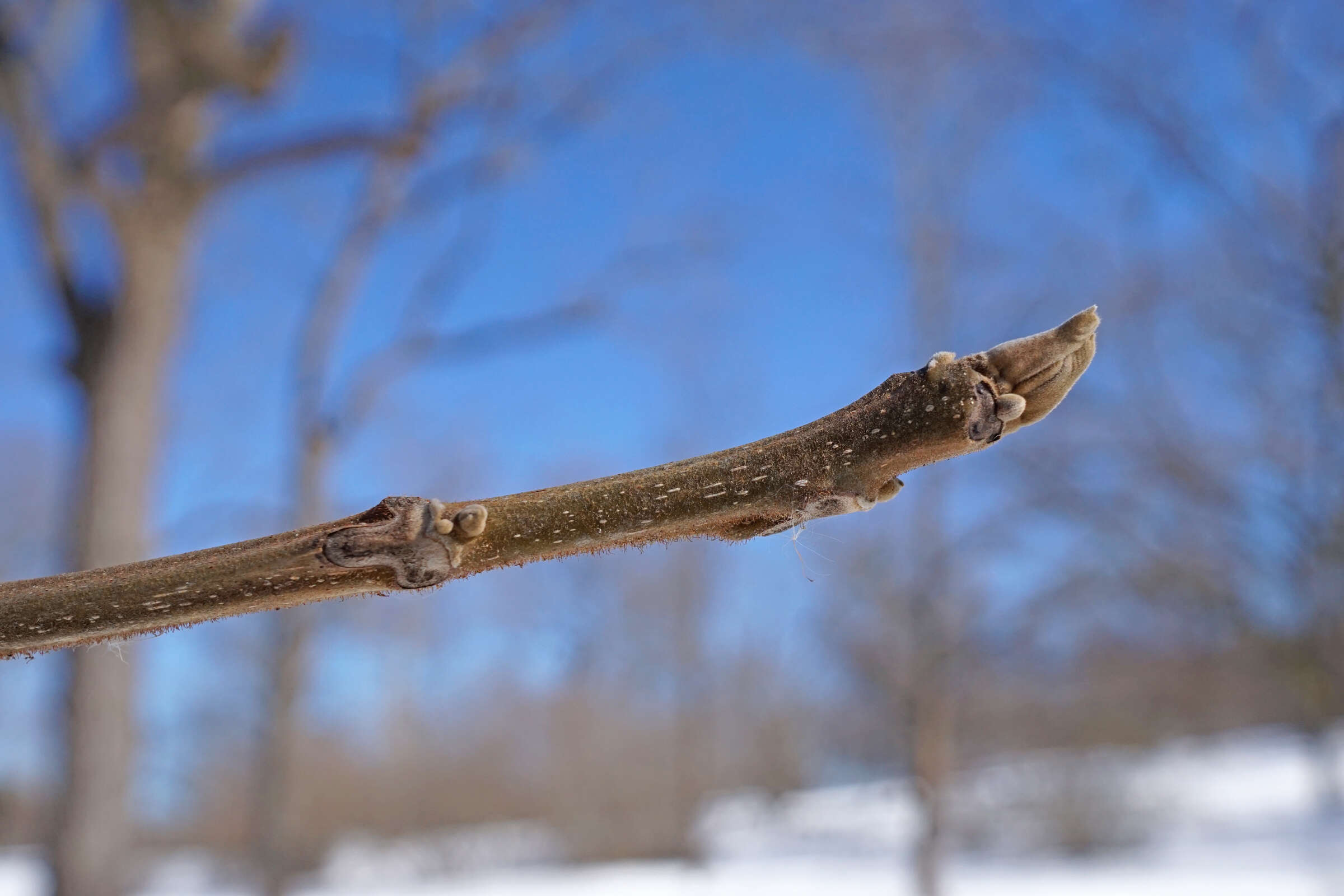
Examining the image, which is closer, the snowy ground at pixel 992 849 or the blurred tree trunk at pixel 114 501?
the blurred tree trunk at pixel 114 501

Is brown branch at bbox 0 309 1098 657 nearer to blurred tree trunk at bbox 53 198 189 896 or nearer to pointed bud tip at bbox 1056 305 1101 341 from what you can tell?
pointed bud tip at bbox 1056 305 1101 341

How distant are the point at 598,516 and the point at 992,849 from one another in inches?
487

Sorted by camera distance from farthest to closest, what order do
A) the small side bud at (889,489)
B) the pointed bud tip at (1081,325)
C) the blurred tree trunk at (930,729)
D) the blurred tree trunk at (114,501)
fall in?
the blurred tree trunk at (930,729) < the blurred tree trunk at (114,501) < the small side bud at (889,489) < the pointed bud tip at (1081,325)

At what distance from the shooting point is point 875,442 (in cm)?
76

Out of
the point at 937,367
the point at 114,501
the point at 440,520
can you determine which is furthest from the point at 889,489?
the point at 114,501

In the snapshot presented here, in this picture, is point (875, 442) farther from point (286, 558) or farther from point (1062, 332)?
point (286, 558)

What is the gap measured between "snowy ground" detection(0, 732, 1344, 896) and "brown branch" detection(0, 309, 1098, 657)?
8.71 m

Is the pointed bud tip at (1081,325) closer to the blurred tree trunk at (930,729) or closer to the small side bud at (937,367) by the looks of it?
the small side bud at (937,367)

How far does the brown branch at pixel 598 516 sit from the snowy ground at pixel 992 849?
8.71m

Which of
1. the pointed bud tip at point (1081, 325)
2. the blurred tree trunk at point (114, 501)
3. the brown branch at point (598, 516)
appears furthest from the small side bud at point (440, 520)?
the blurred tree trunk at point (114, 501)

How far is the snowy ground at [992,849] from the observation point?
30.0ft

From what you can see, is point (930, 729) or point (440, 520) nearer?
point (440, 520)

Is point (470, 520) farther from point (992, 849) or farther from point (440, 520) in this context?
point (992, 849)

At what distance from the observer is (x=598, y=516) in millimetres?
777
